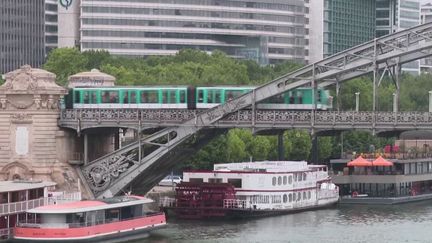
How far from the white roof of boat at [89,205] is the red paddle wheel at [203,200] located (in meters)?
14.0

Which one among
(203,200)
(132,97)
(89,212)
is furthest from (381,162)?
(89,212)

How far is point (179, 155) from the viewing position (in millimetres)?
115750

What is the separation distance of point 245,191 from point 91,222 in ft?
79.6

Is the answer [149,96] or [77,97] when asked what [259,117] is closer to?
[149,96]

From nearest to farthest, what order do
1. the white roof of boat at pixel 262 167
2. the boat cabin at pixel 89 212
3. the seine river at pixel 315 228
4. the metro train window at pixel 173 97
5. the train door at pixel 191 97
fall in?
the boat cabin at pixel 89 212 < the seine river at pixel 315 228 < the train door at pixel 191 97 < the metro train window at pixel 173 97 < the white roof of boat at pixel 262 167

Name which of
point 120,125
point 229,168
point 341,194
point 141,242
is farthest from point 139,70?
point 141,242

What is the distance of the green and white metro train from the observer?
112 m

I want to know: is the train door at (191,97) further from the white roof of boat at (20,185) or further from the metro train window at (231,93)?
the white roof of boat at (20,185)

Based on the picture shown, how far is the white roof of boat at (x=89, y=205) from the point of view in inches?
3784

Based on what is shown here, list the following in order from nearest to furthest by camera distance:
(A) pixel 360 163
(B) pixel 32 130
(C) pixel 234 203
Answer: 1. (B) pixel 32 130
2. (C) pixel 234 203
3. (A) pixel 360 163

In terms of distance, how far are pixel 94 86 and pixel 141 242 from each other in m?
23.3

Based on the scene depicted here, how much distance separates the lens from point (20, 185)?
101 meters

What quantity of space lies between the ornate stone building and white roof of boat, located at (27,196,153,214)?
27.8ft

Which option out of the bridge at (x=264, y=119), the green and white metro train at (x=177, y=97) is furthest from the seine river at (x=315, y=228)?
the green and white metro train at (x=177, y=97)
